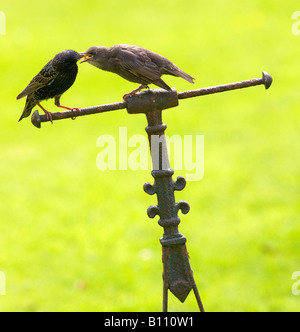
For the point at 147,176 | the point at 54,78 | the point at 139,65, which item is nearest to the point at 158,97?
the point at 139,65

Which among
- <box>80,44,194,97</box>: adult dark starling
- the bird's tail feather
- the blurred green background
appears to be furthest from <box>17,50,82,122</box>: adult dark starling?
the blurred green background

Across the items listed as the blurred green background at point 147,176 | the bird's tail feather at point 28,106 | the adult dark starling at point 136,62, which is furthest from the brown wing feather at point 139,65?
the blurred green background at point 147,176

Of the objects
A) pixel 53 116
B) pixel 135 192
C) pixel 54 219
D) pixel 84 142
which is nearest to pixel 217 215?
pixel 135 192

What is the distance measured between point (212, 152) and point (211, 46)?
3768mm

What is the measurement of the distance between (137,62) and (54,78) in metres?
0.41

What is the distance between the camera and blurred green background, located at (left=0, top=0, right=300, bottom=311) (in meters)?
6.48

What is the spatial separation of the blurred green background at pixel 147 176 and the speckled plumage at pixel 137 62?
3649 millimetres

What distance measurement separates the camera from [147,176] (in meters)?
8.59

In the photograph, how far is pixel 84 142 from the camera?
9.59 metres

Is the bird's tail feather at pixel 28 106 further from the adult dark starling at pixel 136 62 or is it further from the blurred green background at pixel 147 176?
the blurred green background at pixel 147 176

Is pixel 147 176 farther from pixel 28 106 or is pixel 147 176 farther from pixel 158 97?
pixel 158 97

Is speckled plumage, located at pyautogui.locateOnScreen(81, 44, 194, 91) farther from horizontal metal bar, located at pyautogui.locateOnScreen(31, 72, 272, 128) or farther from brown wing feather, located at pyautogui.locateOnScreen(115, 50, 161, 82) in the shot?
horizontal metal bar, located at pyautogui.locateOnScreen(31, 72, 272, 128)

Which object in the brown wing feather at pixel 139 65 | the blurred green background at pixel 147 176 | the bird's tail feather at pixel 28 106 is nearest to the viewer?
the brown wing feather at pixel 139 65

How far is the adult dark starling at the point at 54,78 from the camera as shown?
9.10ft
